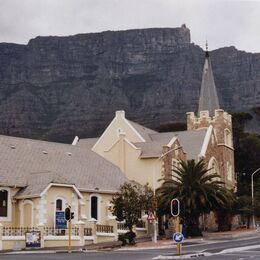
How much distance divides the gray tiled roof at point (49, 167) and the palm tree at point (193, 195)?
5.08m

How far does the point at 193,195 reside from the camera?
55.2 m

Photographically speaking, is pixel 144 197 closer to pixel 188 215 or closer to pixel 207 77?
pixel 188 215

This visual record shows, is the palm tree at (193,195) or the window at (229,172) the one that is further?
the window at (229,172)

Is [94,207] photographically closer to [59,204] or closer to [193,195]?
[59,204]

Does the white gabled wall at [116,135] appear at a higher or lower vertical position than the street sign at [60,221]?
higher

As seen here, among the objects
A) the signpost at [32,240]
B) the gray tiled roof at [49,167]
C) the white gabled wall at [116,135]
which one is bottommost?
the signpost at [32,240]

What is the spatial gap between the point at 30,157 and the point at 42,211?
8.02 meters

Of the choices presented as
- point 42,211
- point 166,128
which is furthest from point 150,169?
point 166,128

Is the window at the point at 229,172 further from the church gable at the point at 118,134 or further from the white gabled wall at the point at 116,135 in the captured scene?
the white gabled wall at the point at 116,135

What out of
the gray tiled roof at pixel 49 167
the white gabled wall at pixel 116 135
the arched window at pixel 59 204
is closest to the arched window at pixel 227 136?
the white gabled wall at pixel 116 135

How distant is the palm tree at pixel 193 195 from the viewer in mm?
55344

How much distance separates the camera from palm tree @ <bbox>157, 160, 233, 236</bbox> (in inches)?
2179

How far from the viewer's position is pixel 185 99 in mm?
185375

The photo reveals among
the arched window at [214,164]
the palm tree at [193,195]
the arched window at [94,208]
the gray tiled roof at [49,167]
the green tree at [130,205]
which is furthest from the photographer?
the arched window at [214,164]
